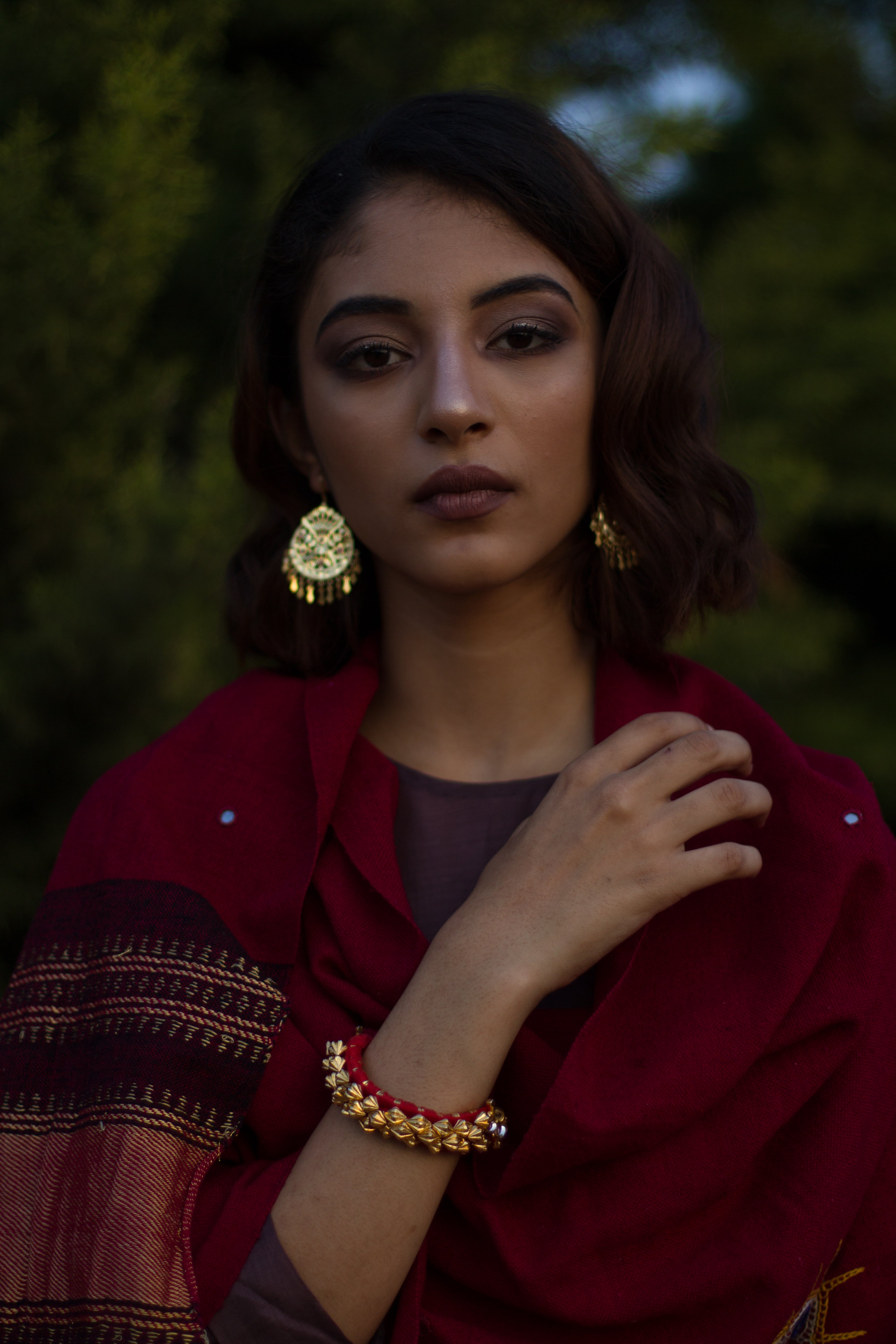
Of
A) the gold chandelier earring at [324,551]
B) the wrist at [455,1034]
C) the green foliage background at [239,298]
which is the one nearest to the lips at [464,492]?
the gold chandelier earring at [324,551]

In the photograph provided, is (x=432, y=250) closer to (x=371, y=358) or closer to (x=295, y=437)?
(x=371, y=358)

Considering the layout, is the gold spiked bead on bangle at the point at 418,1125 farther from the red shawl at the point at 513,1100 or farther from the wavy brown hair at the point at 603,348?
the wavy brown hair at the point at 603,348

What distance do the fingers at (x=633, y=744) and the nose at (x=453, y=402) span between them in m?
0.45

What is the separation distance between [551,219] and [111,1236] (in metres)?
1.48

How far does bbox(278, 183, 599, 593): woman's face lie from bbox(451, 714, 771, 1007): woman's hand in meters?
0.34

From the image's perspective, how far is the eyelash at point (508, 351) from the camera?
159 centimetres

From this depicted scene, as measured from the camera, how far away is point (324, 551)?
1887 millimetres

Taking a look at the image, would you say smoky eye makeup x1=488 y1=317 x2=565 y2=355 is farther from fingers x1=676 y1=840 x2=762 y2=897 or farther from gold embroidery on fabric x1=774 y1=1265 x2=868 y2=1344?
gold embroidery on fabric x1=774 y1=1265 x2=868 y2=1344

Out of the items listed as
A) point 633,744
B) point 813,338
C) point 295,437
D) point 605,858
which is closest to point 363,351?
point 295,437

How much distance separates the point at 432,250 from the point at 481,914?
907 mm

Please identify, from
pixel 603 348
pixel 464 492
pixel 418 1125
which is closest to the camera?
pixel 418 1125

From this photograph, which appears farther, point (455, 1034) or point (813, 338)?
point (813, 338)

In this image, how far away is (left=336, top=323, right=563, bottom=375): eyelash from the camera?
159 centimetres

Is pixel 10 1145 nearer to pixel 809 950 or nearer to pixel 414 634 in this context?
pixel 414 634
